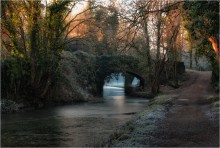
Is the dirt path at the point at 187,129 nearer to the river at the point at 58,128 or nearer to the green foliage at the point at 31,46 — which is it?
the river at the point at 58,128

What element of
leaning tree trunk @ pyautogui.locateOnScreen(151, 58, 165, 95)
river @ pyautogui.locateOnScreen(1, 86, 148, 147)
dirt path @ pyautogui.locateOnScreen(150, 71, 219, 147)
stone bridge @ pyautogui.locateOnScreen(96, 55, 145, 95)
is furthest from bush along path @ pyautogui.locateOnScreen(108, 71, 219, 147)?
stone bridge @ pyautogui.locateOnScreen(96, 55, 145, 95)

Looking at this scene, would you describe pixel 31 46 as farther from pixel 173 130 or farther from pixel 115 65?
pixel 173 130

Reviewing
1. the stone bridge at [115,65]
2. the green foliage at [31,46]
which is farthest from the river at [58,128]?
the stone bridge at [115,65]

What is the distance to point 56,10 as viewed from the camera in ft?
93.4

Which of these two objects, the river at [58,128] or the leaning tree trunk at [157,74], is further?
the leaning tree trunk at [157,74]

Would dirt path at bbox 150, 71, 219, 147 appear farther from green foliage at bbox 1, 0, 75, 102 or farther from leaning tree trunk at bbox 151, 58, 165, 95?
leaning tree trunk at bbox 151, 58, 165, 95

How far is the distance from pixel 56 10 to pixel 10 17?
12.3 ft

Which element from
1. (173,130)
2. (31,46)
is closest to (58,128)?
(173,130)

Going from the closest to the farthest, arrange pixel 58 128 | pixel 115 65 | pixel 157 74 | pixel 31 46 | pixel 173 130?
pixel 173 130
pixel 58 128
pixel 31 46
pixel 157 74
pixel 115 65

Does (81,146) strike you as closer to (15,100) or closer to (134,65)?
(15,100)

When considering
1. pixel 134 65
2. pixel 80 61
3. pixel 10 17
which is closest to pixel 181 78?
pixel 134 65

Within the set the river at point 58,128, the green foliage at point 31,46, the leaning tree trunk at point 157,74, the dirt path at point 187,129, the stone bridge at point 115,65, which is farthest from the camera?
the stone bridge at point 115,65

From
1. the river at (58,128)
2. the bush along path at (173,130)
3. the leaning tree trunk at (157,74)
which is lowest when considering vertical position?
the river at (58,128)

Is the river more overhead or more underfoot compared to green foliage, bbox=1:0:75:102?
more underfoot
